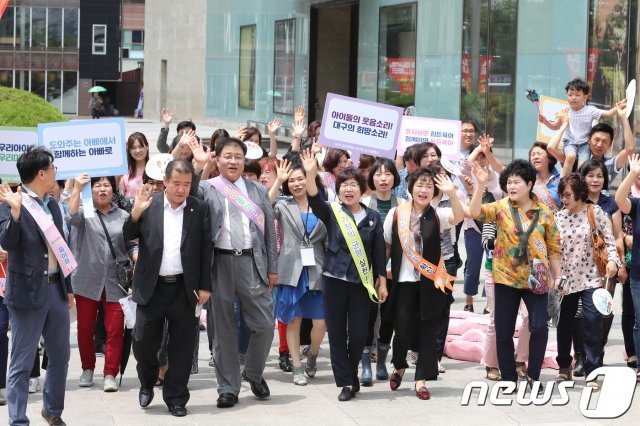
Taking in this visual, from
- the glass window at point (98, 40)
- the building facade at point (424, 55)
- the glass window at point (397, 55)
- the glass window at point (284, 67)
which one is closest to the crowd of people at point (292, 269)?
the building facade at point (424, 55)

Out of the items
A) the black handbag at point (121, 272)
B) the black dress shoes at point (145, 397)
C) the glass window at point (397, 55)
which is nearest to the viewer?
the black dress shoes at point (145, 397)

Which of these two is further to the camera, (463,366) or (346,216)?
(463,366)

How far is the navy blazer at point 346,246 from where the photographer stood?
319 inches

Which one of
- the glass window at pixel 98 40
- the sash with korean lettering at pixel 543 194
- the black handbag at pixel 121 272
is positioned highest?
the glass window at pixel 98 40

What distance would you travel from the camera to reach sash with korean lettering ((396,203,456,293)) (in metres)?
8.00

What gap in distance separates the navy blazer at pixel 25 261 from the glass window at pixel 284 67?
27.0 metres

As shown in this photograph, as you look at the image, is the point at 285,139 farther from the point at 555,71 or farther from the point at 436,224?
the point at 436,224

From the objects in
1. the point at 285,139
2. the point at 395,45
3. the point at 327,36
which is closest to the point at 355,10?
the point at 327,36

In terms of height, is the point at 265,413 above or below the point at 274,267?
below

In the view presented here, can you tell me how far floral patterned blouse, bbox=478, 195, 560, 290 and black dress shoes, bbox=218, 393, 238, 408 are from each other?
2.06 meters

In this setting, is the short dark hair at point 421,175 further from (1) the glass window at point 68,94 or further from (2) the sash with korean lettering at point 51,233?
(1) the glass window at point 68,94

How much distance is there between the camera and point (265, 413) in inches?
303

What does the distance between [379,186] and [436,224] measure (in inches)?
30.0

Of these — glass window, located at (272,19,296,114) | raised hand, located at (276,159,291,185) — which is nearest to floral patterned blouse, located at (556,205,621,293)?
raised hand, located at (276,159,291,185)
